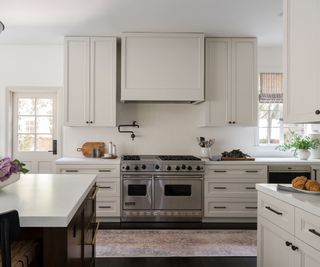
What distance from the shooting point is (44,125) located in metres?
4.59

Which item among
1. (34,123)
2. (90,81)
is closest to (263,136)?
(90,81)

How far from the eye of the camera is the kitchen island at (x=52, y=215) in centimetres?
120

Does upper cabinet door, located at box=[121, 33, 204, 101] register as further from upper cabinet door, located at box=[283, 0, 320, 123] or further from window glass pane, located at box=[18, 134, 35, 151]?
upper cabinet door, located at box=[283, 0, 320, 123]

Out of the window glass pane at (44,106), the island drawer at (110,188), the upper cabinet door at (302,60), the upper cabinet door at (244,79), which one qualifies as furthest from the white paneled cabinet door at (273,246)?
the window glass pane at (44,106)

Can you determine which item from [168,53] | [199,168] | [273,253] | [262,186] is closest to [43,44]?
[168,53]

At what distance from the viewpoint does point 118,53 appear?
4293 millimetres

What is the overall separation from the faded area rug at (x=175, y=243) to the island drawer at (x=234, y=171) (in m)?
0.72

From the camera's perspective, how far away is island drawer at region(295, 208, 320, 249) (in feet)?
4.66

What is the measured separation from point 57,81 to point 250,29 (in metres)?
2.98

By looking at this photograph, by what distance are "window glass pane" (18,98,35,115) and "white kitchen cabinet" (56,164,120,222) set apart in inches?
50.2

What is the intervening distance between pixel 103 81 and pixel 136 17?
102 centimetres

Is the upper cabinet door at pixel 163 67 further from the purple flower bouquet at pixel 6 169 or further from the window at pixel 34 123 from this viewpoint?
the purple flower bouquet at pixel 6 169

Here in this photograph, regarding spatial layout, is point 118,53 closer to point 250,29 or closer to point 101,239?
point 250,29

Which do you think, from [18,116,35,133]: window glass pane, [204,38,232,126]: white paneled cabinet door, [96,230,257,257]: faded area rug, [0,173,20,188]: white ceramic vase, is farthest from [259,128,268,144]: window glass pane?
[0,173,20,188]: white ceramic vase
